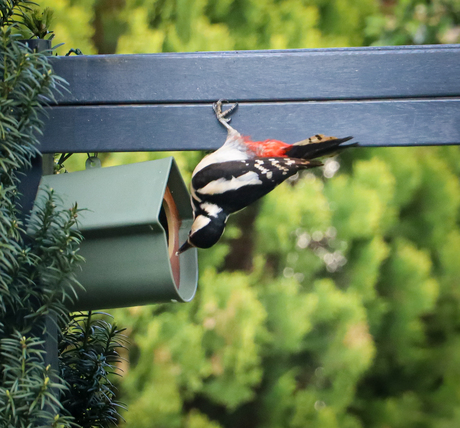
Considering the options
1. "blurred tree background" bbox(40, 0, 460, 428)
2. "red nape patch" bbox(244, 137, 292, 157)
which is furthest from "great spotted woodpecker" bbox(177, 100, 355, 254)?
"blurred tree background" bbox(40, 0, 460, 428)

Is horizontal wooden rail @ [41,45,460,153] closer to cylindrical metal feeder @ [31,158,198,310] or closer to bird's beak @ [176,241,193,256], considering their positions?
cylindrical metal feeder @ [31,158,198,310]

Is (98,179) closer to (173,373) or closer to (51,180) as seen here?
(51,180)

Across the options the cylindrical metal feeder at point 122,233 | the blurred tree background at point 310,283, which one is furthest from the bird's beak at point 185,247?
the blurred tree background at point 310,283

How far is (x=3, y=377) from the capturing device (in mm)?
856

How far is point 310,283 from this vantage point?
10.6 feet

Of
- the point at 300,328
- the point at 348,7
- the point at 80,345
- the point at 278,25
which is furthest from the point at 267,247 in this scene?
the point at 80,345

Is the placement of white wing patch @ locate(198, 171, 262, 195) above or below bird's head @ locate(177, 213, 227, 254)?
above

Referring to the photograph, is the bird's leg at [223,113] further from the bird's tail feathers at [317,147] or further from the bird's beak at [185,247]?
the bird's beak at [185,247]

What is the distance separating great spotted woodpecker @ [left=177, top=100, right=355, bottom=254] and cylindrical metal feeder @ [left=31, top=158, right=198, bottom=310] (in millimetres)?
81

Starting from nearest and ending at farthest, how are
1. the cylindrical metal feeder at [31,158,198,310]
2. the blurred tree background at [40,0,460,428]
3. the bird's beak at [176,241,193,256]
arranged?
the cylindrical metal feeder at [31,158,198,310], the bird's beak at [176,241,193,256], the blurred tree background at [40,0,460,428]

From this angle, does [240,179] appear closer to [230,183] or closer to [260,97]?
[230,183]

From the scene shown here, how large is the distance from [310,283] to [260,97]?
2.42 metres

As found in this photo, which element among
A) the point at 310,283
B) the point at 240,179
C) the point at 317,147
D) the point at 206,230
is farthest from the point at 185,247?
the point at 310,283

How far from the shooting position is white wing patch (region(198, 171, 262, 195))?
94 centimetres
